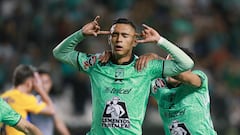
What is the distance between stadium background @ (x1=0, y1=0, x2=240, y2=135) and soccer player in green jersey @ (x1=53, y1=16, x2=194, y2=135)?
684cm

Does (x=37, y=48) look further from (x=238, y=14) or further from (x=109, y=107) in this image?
→ (x=109, y=107)

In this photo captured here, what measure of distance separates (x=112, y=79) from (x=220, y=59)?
852 centimetres

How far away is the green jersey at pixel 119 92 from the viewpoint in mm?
7922

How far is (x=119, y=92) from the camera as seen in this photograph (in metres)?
7.98

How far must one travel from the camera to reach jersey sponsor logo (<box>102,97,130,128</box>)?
25.9 feet

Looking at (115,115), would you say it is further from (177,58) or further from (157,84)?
(157,84)

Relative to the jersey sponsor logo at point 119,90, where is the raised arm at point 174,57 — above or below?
above

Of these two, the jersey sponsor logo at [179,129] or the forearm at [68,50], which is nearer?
the forearm at [68,50]

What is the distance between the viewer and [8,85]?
52.5 feet

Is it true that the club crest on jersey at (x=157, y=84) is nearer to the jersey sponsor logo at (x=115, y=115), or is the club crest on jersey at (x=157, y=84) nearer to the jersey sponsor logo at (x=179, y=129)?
the jersey sponsor logo at (x=179, y=129)

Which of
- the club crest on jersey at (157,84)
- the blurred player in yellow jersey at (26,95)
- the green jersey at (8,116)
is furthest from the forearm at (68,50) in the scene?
the blurred player in yellow jersey at (26,95)

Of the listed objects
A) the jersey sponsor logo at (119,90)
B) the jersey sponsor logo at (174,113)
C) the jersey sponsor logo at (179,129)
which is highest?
the jersey sponsor logo at (119,90)

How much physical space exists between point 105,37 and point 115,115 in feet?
28.5

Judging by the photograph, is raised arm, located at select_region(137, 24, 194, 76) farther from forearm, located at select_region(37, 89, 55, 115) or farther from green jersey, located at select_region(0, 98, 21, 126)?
forearm, located at select_region(37, 89, 55, 115)
